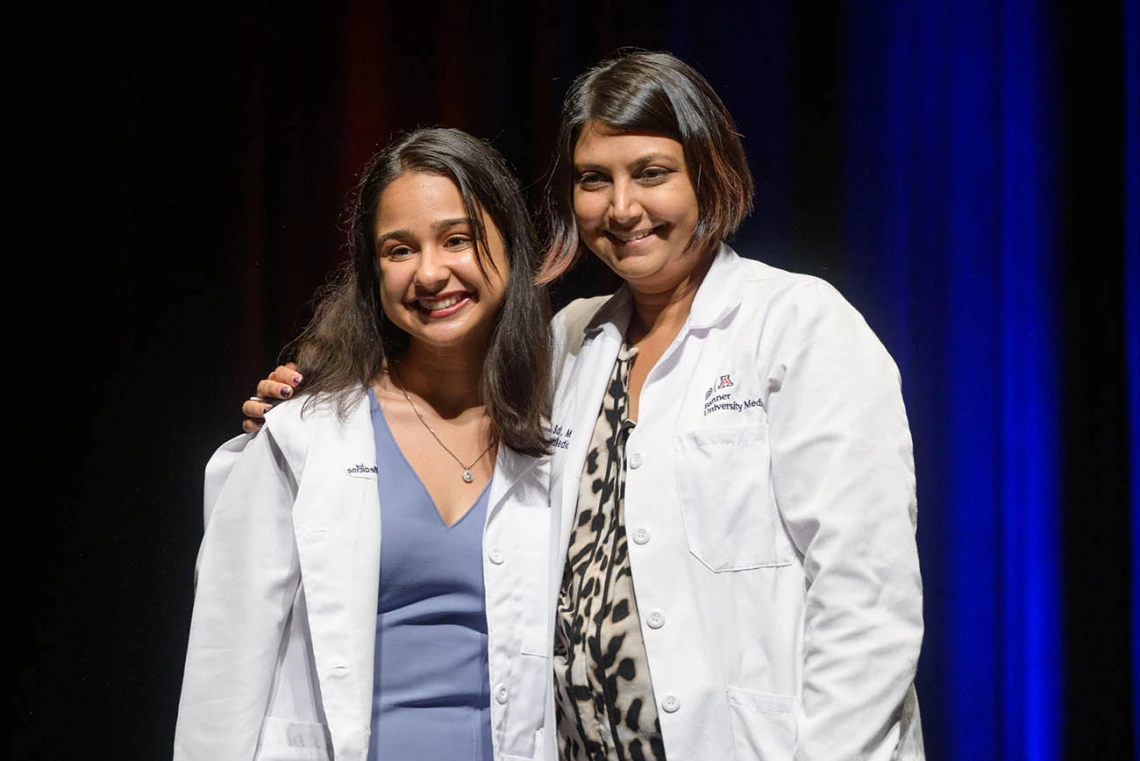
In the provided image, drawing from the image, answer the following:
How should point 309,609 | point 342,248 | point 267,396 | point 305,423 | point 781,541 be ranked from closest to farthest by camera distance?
point 781,541 < point 309,609 < point 305,423 < point 267,396 < point 342,248

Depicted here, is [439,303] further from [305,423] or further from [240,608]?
[240,608]

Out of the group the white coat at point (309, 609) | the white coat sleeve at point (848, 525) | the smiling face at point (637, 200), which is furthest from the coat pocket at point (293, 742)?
the smiling face at point (637, 200)

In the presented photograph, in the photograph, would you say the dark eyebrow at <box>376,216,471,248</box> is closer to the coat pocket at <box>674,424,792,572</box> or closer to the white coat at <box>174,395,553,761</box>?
the white coat at <box>174,395,553,761</box>

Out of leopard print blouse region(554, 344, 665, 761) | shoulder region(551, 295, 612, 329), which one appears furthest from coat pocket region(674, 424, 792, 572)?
shoulder region(551, 295, 612, 329)

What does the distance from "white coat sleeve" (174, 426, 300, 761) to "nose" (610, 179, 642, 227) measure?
0.66 meters

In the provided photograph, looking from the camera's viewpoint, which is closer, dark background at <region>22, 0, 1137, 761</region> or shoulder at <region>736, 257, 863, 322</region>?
shoulder at <region>736, 257, 863, 322</region>

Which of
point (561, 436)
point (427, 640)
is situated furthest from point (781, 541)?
point (427, 640)

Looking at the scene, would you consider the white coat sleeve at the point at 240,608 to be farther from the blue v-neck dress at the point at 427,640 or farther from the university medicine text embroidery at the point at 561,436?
the university medicine text embroidery at the point at 561,436

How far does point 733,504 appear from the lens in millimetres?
1611

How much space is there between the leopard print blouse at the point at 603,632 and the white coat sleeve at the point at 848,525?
240 mm

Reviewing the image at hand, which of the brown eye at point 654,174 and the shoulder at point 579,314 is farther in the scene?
the shoulder at point 579,314

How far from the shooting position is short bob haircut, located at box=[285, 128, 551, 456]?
1.93m

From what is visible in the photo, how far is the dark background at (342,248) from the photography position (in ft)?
8.24

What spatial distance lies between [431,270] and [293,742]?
778 millimetres
